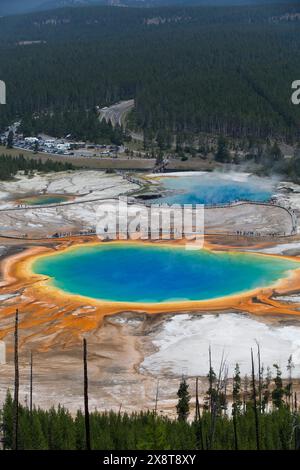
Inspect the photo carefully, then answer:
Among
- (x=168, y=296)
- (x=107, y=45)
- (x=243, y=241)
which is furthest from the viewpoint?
(x=107, y=45)

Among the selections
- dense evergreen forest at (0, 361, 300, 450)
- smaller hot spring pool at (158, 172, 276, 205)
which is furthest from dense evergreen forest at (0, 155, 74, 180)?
dense evergreen forest at (0, 361, 300, 450)

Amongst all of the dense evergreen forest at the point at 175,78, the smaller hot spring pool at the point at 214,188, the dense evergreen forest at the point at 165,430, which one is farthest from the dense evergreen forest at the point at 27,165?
the dense evergreen forest at the point at 165,430

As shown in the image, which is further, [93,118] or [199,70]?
[199,70]

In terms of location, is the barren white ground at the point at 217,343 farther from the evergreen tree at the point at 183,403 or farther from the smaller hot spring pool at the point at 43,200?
the smaller hot spring pool at the point at 43,200

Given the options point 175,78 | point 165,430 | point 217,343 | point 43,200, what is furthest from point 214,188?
point 175,78

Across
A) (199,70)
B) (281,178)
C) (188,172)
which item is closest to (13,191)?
(188,172)

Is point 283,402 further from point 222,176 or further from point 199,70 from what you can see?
point 199,70
